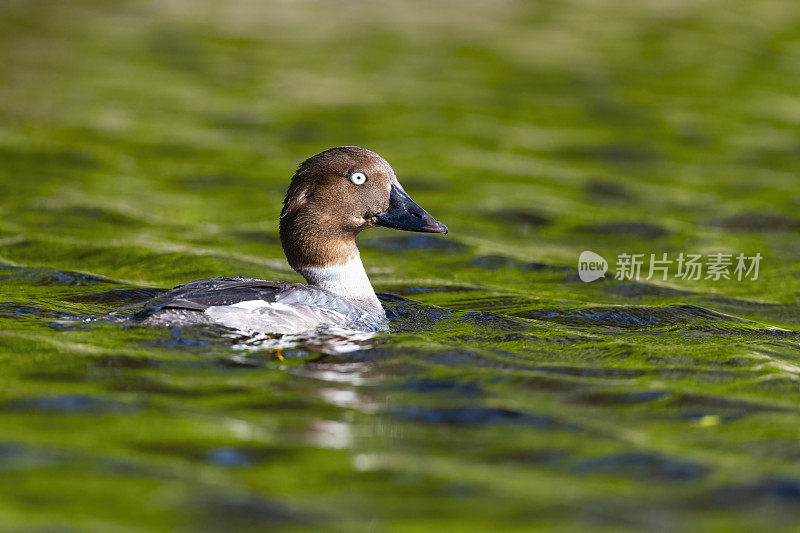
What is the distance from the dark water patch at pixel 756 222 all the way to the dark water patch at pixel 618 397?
239 inches

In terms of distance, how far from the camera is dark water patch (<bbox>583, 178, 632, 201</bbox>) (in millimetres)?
12922

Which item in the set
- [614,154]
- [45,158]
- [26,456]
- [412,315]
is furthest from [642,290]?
[45,158]

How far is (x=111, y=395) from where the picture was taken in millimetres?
5770

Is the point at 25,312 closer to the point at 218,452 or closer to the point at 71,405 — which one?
the point at 71,405

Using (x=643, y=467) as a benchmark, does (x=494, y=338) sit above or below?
above

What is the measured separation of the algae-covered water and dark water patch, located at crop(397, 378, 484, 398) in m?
0.02

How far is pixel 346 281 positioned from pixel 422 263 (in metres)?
2.72

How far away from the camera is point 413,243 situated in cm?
1123

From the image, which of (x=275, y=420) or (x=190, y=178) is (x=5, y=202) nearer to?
(x=190, y=178)

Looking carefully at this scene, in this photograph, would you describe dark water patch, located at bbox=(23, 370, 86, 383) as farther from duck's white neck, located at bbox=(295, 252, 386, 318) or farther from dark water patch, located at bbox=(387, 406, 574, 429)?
duck's white neck, located at bbox=(295, 252, 386, 318)

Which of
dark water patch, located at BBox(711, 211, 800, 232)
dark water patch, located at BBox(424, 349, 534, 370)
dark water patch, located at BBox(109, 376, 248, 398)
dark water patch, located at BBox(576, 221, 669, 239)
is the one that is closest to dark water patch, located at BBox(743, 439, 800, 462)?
dark water patch, located at BBox(424, 349, 534, 370)

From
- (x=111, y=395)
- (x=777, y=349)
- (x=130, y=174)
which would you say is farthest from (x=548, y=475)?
(x=130, y=174)

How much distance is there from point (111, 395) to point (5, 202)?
21.9 feet

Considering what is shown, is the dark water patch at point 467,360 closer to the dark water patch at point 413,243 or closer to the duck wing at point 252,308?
the duck wing at point 252,308
